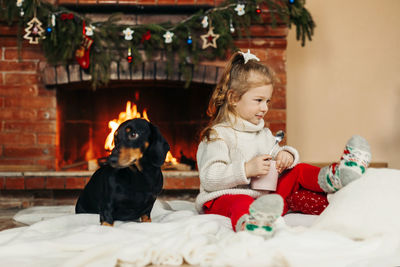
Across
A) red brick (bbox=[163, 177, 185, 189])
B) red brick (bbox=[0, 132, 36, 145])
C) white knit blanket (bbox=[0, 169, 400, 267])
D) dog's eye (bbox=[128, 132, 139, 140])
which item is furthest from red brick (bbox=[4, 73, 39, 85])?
dog's eye (bbox=[128, 132, 139, 140])

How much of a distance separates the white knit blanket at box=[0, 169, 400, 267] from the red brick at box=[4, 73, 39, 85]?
123 centimetres

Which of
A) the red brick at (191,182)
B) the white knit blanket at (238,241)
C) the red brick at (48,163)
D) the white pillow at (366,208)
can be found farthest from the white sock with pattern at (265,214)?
the red brick at (48,163)

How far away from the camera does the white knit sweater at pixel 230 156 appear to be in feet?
4.59

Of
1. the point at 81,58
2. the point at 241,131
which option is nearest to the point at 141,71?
the point at 81,58

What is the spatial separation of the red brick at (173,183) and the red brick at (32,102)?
732mm

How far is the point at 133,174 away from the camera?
3.99 ft

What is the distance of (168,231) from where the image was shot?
1.19 m

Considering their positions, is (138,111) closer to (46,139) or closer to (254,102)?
(46,139)

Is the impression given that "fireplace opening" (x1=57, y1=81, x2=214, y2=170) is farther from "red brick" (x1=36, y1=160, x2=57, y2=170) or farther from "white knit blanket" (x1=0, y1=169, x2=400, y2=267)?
"white knit blanket" (x1=0, y1=169, x2=400, y2=267)

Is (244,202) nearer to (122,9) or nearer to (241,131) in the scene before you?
(241,131)

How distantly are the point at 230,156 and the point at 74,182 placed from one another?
3.60 ft

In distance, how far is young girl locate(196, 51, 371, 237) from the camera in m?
1.38

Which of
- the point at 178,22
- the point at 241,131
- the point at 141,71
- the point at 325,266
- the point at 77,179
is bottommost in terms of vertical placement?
the point at 77,179

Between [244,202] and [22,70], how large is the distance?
5.16 feet
